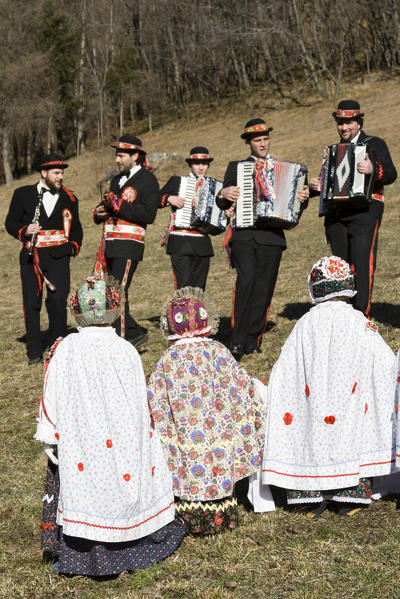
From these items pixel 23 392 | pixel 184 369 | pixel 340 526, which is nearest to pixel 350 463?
pixel 340 526

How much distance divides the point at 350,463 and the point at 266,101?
45151 millimetres

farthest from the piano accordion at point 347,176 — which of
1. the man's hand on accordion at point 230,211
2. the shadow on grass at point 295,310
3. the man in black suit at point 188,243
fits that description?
the shadow on grass at point 295,310

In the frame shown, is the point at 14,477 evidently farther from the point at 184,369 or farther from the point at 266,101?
the point at 266,101

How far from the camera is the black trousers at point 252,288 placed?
842 cm

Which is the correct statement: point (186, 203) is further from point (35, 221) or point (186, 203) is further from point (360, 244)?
point (360, 244)

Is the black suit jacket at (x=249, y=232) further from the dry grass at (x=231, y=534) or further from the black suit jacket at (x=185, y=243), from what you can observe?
the dry grass at (x=231, y=534)

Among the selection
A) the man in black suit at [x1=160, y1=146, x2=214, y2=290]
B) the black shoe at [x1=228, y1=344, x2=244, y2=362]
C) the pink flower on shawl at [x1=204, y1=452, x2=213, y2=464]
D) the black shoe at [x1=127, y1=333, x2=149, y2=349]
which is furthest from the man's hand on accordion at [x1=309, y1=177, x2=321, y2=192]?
the pink flower on shawl at [x1=204, y1=452, x2=213, y2=464]

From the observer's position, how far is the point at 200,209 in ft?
29.2

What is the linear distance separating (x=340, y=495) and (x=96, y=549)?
57.5 inches

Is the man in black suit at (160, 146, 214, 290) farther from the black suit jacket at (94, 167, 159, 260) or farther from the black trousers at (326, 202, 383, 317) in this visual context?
the black trousers at (326, 202, 383, 317)

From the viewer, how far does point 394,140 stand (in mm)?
27547

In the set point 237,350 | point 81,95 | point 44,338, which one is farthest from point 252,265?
point 81,95

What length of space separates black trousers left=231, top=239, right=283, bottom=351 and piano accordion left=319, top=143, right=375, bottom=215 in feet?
3.36

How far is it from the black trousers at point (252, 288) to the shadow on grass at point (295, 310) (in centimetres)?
161
